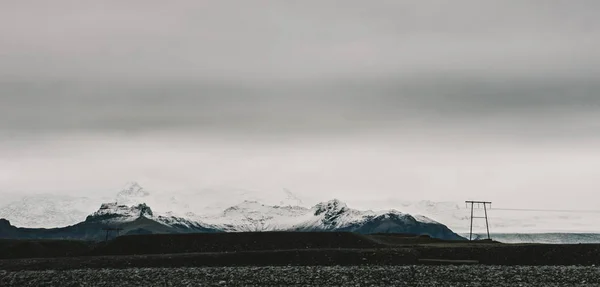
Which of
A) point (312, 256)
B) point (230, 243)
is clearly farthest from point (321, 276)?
point (230, 243)

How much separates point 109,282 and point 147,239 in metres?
31.6

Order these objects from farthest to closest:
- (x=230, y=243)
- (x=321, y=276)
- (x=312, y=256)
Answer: (x=230, y=243)
(x=312, y=256)
(x=321, y=276)

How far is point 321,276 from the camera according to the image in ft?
222

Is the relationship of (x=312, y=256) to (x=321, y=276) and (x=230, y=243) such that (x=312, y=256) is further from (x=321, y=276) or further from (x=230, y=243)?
(x=230, y=243)

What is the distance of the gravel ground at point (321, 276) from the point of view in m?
63.2

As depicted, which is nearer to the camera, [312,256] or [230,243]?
[312,256]


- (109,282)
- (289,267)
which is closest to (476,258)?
(289,267)

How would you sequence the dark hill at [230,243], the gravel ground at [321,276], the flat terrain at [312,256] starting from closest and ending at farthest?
1. the gravel ground at [321,276]
2. the flat terrain at [312,256]
3. the dark hill at [230,243]

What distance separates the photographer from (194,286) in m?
62.8

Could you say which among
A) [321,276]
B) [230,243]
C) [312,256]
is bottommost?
[321,276]

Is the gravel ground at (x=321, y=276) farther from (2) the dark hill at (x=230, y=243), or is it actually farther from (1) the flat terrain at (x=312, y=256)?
(2) the dark hill at (x=230, y=243)

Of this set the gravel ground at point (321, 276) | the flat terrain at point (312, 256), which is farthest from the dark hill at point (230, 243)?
the gravel ground at point (321, 276)

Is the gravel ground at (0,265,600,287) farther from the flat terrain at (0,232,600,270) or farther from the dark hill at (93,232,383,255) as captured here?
the dark hill at (93,232,383,255)

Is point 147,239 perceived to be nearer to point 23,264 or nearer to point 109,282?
point 23,264
